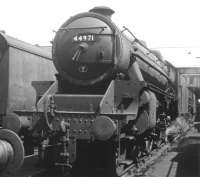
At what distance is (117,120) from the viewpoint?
20.9 feet

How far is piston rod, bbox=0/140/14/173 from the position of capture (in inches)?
198

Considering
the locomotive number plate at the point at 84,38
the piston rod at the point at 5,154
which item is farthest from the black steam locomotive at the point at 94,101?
the piston rod at the point at 5,154

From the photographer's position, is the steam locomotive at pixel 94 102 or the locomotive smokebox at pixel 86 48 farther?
the locomotive smokebox at pixel 86 48

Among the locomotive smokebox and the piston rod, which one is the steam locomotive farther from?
the piston rod

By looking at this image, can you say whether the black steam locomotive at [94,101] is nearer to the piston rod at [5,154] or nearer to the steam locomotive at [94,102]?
the steam locomotive at [94,102]

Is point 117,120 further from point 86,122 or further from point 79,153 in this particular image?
point 79,153

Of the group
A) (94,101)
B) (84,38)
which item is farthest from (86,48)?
(94,101)

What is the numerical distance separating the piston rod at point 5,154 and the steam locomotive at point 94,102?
4.30 feet

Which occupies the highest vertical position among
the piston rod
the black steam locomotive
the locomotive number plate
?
the locomotive number plate

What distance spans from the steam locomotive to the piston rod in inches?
51.5

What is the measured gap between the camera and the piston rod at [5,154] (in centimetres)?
502

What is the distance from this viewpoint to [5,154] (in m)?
5.04

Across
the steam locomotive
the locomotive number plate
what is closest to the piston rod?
the steam locomotive

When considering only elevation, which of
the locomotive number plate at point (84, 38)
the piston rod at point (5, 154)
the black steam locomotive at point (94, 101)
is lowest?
the piston rod at point (5, 154)
